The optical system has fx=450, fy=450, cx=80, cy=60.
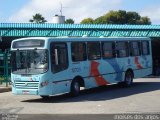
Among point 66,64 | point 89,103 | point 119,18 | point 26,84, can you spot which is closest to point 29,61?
point 26,84

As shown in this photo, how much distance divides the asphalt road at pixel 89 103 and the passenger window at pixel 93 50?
1.69 m

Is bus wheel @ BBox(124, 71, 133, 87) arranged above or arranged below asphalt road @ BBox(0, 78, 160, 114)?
above

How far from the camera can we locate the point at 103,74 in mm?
21453

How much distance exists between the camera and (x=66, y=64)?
61.5ft

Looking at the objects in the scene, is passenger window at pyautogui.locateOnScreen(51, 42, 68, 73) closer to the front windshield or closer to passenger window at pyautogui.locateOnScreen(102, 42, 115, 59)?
the front windshield

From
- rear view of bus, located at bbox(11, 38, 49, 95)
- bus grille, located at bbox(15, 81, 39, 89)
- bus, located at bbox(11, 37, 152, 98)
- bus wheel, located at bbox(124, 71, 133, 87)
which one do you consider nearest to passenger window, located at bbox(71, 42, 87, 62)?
bus, located at bbox(11, 37, 152, 98)

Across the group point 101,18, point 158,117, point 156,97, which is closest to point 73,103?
point 156,97

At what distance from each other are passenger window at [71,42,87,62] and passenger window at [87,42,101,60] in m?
0.40

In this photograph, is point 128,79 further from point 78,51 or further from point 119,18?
point 119,18

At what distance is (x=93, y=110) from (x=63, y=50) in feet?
14.9

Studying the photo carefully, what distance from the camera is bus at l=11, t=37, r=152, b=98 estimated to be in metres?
17.6

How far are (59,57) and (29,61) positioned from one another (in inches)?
48.6

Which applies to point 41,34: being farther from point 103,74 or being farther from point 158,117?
point 158,117

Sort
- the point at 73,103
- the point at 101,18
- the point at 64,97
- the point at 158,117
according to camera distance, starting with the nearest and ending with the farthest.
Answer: the point at 158,117
the point at 73,103
the point at 64,97
the point at 101,18
